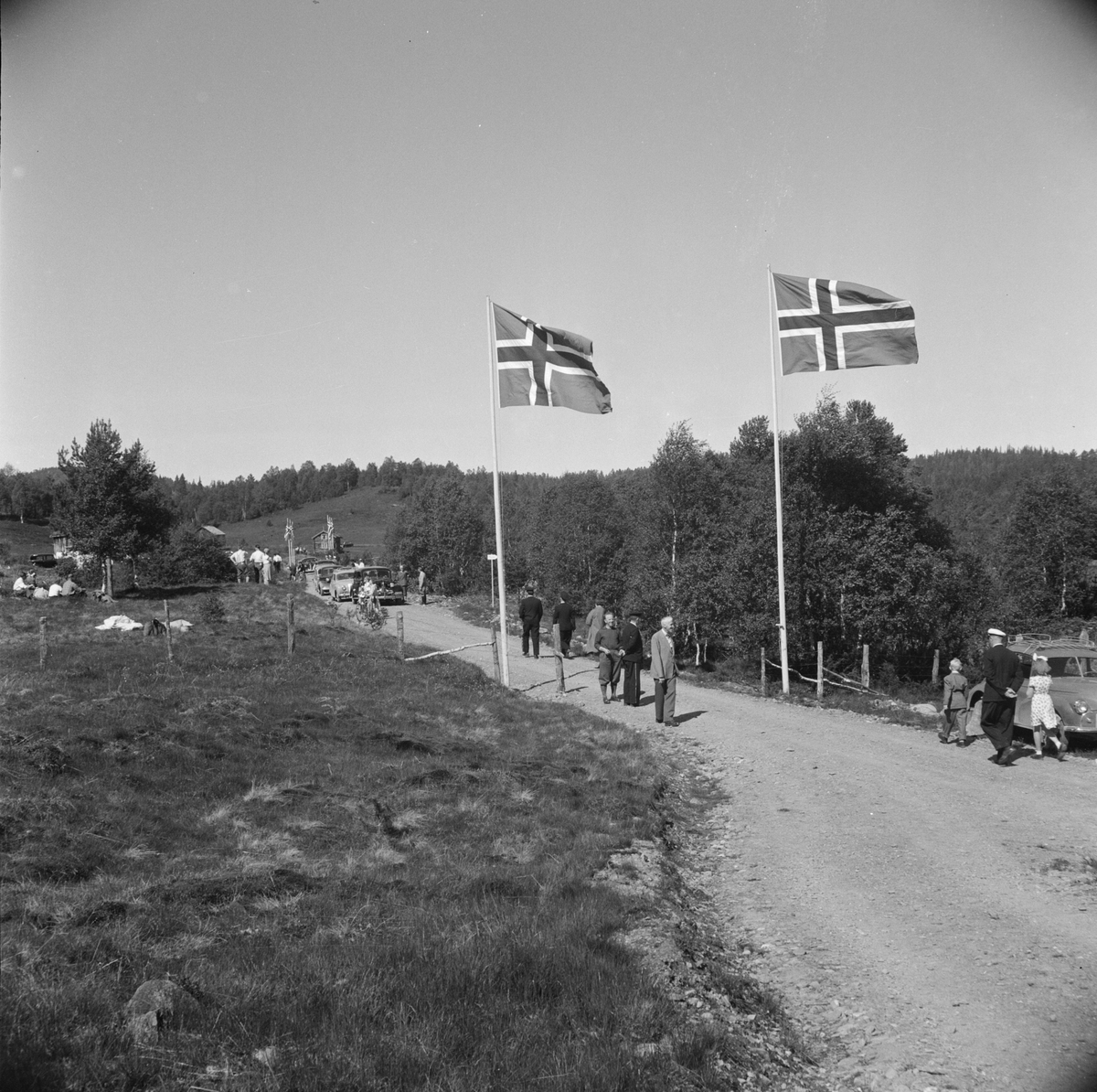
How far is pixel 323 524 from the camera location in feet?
582

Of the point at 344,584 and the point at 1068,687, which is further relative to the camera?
the point at 344,584

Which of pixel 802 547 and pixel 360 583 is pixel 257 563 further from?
pixel 802 547

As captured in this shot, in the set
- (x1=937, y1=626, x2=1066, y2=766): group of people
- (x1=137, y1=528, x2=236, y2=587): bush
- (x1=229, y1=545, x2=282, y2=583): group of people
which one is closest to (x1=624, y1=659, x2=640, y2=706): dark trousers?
(x1=937, y1=626, x2=1066, y2=766): group of people

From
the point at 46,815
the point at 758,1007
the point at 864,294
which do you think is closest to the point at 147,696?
the point at 46,815

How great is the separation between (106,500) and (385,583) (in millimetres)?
14941

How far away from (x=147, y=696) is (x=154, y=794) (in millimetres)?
5706

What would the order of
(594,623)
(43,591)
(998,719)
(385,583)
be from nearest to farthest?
1. (998,719)
2. (594,623)
3. (43,591)
4. (385,583)

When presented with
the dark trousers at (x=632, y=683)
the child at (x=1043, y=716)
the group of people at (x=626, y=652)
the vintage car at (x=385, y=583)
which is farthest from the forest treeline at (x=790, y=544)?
the child at (x=1043, y=716)

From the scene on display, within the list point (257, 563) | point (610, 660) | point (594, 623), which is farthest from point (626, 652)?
point (257, 563)

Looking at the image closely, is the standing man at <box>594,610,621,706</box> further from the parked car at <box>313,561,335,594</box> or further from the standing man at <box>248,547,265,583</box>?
the standing man at <box>248,547,265,583</box>

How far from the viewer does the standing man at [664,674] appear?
52.7 ft

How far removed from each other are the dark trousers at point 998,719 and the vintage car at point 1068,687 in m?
0.57

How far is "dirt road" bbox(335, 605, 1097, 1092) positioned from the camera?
5.00 meters

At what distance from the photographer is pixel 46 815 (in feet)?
24.6
